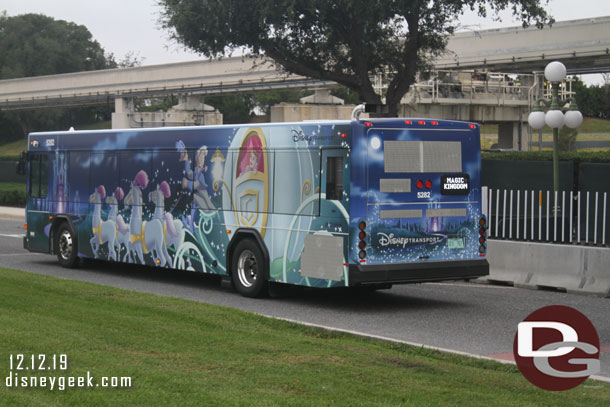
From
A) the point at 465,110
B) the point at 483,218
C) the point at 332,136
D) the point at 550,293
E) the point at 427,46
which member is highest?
the point at 427,46

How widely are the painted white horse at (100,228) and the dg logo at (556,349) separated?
36.0 feet

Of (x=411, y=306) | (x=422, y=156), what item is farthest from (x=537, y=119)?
(x=411, y=306)

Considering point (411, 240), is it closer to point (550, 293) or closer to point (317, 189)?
point (317, 189)

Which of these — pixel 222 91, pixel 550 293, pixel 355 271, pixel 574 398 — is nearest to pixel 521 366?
pixel 574 398

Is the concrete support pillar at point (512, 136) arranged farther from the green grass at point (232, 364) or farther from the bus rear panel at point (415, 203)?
the green grass at point (232, 364)

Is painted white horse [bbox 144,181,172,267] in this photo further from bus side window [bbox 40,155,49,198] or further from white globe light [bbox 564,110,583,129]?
white globe light [bbox 564,110,583,129]

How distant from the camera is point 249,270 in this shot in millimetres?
15523

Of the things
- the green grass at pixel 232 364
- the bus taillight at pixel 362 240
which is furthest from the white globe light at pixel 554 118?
the green grass at pixel 232 364

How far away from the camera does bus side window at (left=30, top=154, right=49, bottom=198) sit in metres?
20.1

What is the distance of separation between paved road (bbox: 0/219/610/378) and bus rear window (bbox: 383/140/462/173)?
6.70ft

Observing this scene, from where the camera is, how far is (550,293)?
53.3 feet

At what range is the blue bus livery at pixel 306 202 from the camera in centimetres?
1363

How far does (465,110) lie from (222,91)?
24086 mm

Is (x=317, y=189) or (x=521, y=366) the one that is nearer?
(x=521, y=366)
